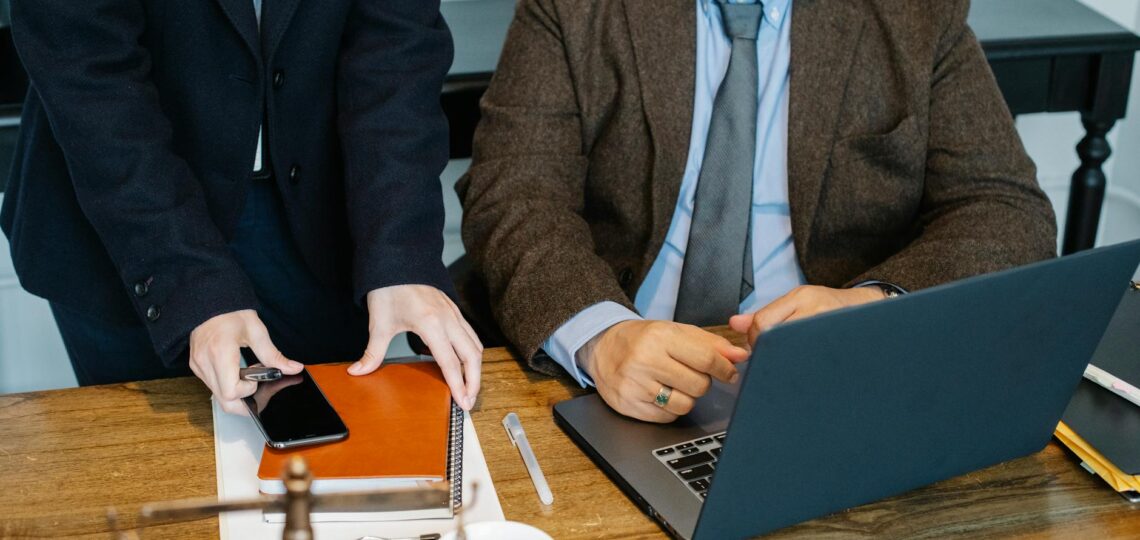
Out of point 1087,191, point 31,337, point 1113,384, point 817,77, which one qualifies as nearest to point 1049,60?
point 1087,191

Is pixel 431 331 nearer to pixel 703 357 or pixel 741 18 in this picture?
pixel 703 357

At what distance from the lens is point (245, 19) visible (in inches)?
42.6

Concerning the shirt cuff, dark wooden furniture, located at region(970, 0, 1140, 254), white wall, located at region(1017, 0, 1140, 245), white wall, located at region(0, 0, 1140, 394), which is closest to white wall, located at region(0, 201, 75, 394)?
white wall, located at region(0, 0, 1140, 394)

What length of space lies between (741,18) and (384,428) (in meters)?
0.72

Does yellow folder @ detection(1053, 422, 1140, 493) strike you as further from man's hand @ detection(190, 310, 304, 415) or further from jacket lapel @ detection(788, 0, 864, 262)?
man's hand @ detection(190, 310, 304, 415)

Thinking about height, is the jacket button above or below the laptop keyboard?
below

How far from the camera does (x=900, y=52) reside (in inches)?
52.9

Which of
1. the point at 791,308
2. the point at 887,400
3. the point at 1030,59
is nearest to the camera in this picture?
the point at 887,400

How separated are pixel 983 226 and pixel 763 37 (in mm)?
354

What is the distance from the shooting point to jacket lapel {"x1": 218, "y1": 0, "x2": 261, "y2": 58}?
3.51ft

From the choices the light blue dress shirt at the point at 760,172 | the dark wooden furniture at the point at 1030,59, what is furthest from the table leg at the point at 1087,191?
the light blue dress shirt at the point at 760,172

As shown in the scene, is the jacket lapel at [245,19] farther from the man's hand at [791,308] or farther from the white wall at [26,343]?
the white wall at [26,343]

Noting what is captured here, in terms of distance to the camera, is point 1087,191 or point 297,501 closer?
point 297,501

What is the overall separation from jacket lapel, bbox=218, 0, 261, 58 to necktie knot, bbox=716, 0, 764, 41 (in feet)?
1.88
